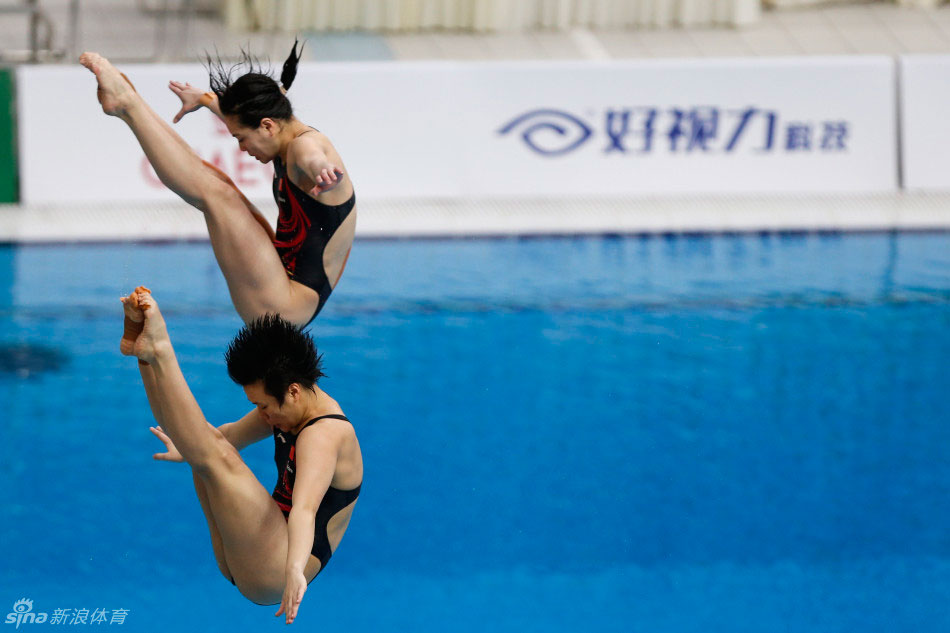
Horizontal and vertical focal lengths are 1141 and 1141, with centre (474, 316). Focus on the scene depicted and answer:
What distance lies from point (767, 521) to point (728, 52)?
8132 mm

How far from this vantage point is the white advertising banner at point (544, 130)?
8.46 metres

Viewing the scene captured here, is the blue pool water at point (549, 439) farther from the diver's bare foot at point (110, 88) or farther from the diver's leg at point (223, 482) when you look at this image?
the diver's bare foot at point (110, 88)

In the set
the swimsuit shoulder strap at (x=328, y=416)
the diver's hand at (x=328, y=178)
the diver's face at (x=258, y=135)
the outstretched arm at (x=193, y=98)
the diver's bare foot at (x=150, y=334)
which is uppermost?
the outstretched arm at (x=193, y=98)

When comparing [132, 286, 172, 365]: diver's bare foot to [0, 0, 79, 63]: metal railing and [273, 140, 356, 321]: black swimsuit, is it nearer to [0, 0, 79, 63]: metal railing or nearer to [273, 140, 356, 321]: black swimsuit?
[273, 140, 356, 321]: black swimsuit

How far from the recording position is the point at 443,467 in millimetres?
5379

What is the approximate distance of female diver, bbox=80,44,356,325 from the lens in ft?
11.5

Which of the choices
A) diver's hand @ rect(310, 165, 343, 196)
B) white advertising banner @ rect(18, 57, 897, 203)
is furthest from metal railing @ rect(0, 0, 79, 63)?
diver's hand @ rect(310, 165, 343, 196)

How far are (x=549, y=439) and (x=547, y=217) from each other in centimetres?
354

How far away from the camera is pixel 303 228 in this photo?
3812mm

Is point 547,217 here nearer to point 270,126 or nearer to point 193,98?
point 193,98

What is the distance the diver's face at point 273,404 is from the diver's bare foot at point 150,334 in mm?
373

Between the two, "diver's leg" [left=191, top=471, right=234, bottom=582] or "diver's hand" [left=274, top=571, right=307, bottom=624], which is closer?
"diver's hand" [left=274, top=571, right=307, bottom=624]

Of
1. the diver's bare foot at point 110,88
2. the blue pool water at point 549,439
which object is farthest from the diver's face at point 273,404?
the blue pool water at point 549,439

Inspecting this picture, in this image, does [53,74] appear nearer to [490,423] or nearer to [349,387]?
[349,387]
